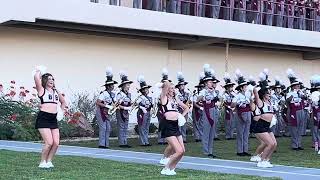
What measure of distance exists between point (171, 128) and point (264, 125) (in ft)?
9.14

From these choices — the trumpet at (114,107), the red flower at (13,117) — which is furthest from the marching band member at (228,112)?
the red flower at (13,117)

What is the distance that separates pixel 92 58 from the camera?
83.7 ft

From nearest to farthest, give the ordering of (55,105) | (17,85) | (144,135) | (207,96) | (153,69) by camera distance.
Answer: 1. (55,105)
2. (207,96)
3. (144,135)
4. (17,85)
5. (153,69)

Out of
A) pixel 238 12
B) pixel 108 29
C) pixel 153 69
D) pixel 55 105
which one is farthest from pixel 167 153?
pixel 238 12

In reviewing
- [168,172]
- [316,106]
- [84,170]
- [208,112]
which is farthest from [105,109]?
[168,172]

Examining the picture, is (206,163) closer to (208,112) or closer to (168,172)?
(168,172)

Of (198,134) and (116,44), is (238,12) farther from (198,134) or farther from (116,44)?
(198,134)

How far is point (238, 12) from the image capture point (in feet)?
94.0

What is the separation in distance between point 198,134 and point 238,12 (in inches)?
317

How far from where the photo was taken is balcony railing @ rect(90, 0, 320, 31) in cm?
2622

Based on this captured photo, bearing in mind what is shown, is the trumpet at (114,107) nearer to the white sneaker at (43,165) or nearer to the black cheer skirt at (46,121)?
the black cheer skirt at (46,121)

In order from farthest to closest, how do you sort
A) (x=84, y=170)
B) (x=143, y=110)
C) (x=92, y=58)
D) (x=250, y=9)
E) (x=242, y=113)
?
(x=250, y=9) → (x=92, y=58) → (x=143, y=110) → (x=242, y=113) → (x=84, y=170)

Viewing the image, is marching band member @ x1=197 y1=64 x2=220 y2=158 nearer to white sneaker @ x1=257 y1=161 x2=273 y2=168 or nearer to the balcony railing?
white sneaker @ x1=257 y1=161 x2=273 y2=168

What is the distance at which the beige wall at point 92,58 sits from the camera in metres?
23.5
